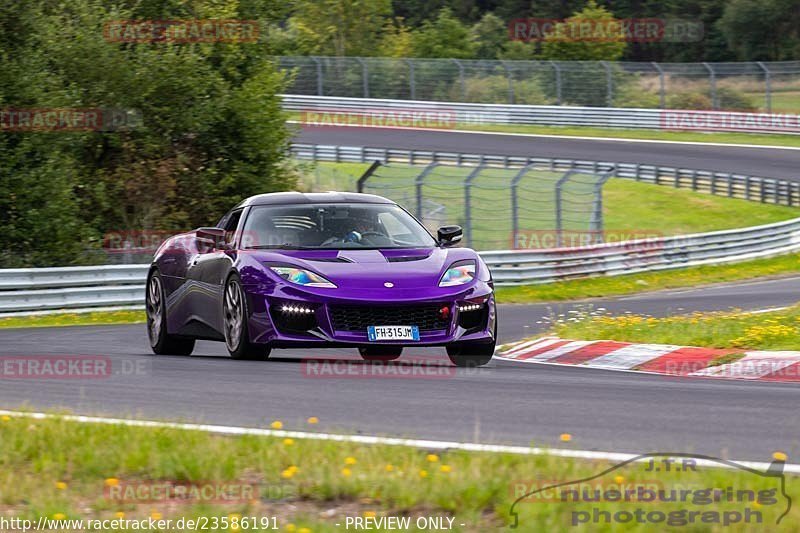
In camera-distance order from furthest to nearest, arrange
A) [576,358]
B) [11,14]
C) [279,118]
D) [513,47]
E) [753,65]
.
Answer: [513,47] < [753,65] < [279,118] < [11,14] < [576,358]

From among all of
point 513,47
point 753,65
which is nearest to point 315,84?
point 753,65

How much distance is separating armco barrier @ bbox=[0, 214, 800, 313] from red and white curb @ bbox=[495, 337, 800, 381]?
9.81 m

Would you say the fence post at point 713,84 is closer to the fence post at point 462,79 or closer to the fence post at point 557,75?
the fence post at point 557,75

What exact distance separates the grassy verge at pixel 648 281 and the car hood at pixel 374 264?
43.4 feet

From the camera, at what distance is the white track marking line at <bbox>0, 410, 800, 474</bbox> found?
5.96 metres

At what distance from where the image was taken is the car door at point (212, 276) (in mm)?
11094

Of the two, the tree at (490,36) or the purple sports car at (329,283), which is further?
the tree at (490,36)

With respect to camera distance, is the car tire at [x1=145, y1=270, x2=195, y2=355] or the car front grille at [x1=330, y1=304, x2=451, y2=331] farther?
the car tire at [x1=145, y1=270, x2=195, y2=355]

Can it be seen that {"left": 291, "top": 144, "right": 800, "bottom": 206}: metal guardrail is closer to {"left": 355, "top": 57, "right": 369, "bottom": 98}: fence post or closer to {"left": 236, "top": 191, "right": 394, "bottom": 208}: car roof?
{"left": 355, "top": 57, "right": 369, "bottom": 98}: fence post

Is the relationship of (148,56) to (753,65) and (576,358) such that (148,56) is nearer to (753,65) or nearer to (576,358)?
(576,358)

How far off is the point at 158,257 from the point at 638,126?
40350 mm

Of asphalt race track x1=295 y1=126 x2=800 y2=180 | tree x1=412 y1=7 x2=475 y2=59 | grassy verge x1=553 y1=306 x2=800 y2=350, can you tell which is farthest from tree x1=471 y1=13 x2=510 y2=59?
grassy verge x1=553 y1=306 x2=800 y2=350

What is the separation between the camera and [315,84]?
53656 mm
